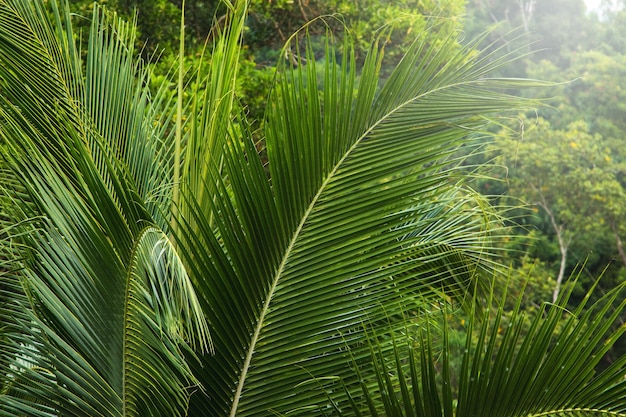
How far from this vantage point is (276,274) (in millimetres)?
1509

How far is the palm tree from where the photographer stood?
4.00ft

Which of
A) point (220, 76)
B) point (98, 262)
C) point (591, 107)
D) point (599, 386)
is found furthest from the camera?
point (591, 107)

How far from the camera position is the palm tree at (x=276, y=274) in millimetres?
1218

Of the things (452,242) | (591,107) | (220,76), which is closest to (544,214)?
(591,107)

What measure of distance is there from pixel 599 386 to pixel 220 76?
1.18 m

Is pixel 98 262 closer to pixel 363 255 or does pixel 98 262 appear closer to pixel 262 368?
pixel 262 368

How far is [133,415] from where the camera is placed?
141 cm

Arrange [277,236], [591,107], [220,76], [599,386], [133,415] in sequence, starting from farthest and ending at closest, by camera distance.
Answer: [591,107] → [220,76] → [277,236] → [133,415] → [599,386]

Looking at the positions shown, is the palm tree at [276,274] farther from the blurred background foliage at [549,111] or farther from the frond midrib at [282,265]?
the blurred background foliage at [549,111]

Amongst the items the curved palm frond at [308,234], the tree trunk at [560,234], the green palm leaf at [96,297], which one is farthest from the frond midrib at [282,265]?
the tree trunk at [560,234]

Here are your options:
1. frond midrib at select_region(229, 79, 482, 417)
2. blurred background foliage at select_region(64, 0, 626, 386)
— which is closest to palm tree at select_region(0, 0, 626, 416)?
frond midrib at select_region(229, 79, 482, 417)

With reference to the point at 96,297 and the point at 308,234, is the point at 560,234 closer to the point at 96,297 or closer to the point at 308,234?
the point at 308,234

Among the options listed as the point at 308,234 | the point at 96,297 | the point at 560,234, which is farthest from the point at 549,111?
the point at 96,297

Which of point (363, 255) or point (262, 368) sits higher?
point (363, 255)
